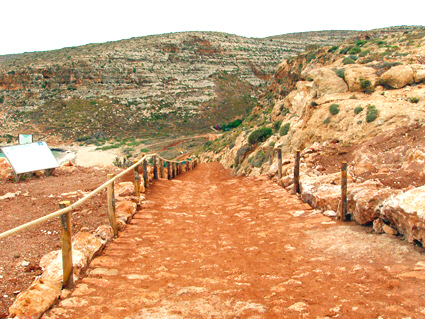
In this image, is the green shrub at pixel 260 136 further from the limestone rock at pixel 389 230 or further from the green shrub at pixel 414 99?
the limestone rock at pixel 389 230

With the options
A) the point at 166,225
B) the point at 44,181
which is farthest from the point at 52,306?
the point at 44,181

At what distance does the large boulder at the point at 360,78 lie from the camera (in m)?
12.6

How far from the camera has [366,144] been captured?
29.5 ft

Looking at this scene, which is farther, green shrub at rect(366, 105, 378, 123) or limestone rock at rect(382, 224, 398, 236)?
green shrub at rect(366, 105, 378, 123)

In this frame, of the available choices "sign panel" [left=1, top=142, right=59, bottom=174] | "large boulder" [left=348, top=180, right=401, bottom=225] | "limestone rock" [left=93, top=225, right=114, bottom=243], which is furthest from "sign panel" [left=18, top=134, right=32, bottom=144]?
"large boulder" [left=348, top=180, right=401, bottom=225]

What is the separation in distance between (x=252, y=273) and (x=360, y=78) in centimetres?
1158

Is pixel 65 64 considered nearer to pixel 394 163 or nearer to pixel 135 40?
pixel 135 40

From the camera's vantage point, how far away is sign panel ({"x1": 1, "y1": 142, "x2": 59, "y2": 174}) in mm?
9188

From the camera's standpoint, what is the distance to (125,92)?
57844 millimetres

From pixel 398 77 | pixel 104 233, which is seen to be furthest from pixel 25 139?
pixel 398 77

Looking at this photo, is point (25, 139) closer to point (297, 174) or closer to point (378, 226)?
point (297, 174)

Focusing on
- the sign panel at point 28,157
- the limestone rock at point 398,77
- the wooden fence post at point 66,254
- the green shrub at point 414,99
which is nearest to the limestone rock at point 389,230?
the wooden fence post at point 66,254

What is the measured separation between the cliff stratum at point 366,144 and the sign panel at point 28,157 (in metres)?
7.21

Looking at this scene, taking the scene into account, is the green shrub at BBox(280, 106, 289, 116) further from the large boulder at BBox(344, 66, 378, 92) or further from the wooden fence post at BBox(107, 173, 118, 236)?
the wooden fence post at BBox(107, 173, 118, 236)
